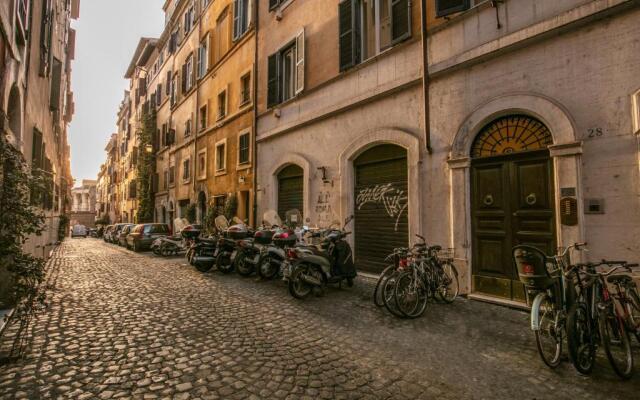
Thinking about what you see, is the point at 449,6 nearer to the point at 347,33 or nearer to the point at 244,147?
the point at 347,33

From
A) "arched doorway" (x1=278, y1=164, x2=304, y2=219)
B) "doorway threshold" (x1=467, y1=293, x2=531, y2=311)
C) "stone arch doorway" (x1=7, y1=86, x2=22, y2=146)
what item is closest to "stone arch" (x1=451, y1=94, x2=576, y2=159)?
"doorway threshold" (x1=467, y1=293, x2=531, y2=311)

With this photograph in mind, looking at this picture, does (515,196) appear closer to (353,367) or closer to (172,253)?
(353,367)

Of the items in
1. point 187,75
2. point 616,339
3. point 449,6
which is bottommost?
point 616,339

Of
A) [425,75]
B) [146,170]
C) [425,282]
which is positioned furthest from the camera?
[146,170]

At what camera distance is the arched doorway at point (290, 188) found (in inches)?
441

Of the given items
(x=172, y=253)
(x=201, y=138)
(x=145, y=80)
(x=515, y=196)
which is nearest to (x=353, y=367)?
(x=515, y=196)

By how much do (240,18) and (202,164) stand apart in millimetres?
7754

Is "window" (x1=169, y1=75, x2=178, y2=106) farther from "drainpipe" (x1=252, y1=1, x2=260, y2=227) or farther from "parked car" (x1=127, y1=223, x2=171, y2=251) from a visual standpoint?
"drainpipe" (x1=252, y1=1, x2=260, y2=227)

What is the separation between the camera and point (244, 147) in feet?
46.5

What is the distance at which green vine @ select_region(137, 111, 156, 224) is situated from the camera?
27062 mm

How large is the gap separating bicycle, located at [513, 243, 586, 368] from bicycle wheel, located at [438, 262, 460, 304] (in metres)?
2.21

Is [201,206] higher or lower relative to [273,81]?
lower

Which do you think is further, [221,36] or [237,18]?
[221,36]

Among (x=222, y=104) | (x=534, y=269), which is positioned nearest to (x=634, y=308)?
(x=534, y=269)
